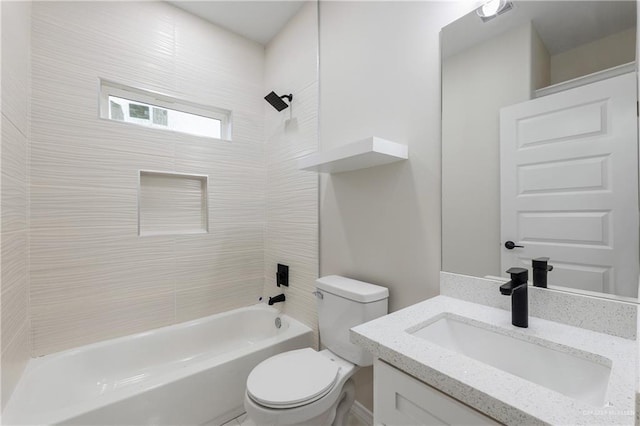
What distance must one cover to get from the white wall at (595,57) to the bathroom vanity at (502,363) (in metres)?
0.74

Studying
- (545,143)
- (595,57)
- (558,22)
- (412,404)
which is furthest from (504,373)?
(558,22)

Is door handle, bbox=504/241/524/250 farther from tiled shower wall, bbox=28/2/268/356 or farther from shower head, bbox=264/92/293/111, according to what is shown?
tiled shower wall, bbox=28/2/268/356

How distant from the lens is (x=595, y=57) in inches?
35.1

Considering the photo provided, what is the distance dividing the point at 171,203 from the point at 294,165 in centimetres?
97

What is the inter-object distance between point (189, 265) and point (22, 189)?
100 centimetres

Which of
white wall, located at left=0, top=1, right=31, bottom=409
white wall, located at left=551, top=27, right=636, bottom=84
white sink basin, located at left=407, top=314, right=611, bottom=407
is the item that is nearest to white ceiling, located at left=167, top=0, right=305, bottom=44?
white wall, located at left=0, top=1, right=31, bottom=409

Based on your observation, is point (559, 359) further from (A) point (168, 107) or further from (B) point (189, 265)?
(A) point (168, 107)

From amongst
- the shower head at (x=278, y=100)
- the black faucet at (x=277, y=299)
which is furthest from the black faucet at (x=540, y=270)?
the shower head at (x=278, y=100)

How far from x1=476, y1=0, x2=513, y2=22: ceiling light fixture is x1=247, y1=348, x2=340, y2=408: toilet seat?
1.68 metres

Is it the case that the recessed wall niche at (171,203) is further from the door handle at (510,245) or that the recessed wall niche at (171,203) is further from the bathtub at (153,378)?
the door handle at (510,245)

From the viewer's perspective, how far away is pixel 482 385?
0.57 meters

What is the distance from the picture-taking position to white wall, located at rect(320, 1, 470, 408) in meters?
1.29

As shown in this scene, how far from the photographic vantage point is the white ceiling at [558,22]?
88 centimetres

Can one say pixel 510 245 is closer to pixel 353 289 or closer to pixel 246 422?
pixel 353 289
